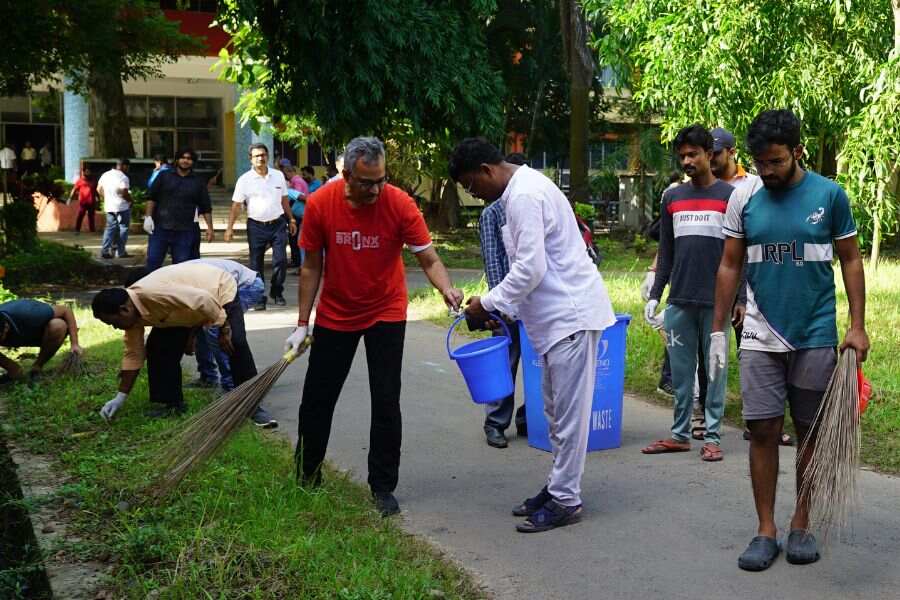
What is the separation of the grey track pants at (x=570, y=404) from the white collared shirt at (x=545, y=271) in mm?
60

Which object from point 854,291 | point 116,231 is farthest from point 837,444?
point 116,231

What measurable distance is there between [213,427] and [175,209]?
24.1 ft

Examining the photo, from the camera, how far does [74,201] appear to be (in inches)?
1075

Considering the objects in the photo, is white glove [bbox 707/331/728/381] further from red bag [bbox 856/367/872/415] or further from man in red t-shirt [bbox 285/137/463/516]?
man in red t-shirt [bbox 285/137/463/516]

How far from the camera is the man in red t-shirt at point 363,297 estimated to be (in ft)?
18.5

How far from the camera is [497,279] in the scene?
22.3ft

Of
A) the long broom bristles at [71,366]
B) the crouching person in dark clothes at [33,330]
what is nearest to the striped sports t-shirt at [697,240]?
the crouching person in dark clothes at [33,330]

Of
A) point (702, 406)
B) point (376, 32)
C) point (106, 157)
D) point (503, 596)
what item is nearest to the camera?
point (503, 596)

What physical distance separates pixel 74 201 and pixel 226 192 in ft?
40.8

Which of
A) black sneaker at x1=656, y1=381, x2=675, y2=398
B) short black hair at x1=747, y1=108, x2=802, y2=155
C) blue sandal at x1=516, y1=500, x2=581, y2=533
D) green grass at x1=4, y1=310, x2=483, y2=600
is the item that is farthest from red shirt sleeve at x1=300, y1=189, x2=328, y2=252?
black sneaker at x1=656, y1=381, x2=675, y2=398

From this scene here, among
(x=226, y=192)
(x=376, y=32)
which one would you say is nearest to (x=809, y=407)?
(x=376, y=32)

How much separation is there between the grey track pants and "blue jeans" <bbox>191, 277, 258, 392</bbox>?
3.09 meters

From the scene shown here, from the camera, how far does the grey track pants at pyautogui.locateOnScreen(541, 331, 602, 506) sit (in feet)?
17.7

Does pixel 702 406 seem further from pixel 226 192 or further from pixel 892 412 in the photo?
pixel 226 192
